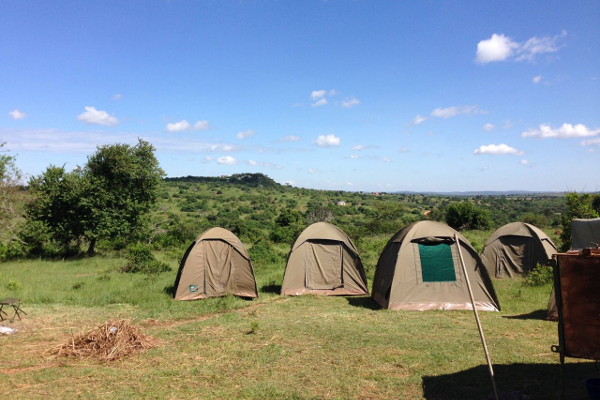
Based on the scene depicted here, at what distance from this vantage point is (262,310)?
11375 mm

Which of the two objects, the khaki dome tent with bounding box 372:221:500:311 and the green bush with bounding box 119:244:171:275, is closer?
the khaki dome tent with bounding box 372:221:500:311

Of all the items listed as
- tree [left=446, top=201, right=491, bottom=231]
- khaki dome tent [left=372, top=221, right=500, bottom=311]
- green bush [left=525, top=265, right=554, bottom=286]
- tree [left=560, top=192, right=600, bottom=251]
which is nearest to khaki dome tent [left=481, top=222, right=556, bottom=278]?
tree [left=560, top=192, right=600, bottom=251]

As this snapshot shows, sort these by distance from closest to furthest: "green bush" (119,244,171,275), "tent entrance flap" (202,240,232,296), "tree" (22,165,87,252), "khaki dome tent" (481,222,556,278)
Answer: "tent entrance flap" (202,240,232,296) < "khaki dome tent" (481,222,556,278) < "green bush" (119,244,171,275) < "tree" (22,165,87,252)

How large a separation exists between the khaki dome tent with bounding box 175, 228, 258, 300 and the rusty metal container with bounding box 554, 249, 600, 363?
901 cm

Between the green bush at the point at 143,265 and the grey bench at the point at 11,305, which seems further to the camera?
the green bush at the point at 143,265

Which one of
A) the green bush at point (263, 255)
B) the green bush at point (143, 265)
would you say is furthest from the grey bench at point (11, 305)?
the green bush at point (263, 255)

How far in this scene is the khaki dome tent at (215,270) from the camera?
12.7m

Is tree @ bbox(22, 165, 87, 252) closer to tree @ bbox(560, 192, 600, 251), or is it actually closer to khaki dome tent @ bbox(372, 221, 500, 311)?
khaki dome tent @ bbox(372, 221, 500, 311)

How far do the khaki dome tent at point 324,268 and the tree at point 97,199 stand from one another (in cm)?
1412

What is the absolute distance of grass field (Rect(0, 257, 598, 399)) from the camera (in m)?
6.04

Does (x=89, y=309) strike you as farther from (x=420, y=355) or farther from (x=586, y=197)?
(x=586, y=197)

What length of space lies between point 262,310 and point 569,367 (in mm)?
7203

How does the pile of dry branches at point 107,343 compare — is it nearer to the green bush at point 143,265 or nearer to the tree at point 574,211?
the green bush at point 143,265

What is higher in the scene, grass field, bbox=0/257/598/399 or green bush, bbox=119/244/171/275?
green bush, bbox=119/244/171/275
